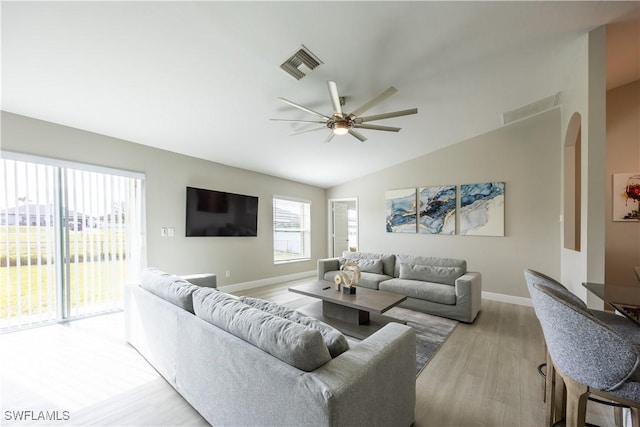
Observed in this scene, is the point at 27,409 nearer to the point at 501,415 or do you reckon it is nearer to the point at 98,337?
the point at 98,337

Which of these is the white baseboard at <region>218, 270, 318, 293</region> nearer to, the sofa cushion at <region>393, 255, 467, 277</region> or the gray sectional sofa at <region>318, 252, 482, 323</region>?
the gray sectional sofa at <region>318, 252, 482, 323</region>

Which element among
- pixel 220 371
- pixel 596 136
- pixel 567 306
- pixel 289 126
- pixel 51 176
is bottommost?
pixel 220 371

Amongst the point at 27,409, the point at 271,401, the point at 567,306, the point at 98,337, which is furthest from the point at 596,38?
the point at 98,337

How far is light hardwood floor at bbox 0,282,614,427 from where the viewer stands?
1.74 metres

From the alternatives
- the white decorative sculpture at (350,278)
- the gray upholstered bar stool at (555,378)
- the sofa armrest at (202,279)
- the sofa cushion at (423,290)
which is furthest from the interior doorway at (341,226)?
the gray upholstered bar stool at (555,378)

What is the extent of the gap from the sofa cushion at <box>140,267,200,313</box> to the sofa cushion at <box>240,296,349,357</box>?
0.43 m

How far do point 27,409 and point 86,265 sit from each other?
205 centimetres

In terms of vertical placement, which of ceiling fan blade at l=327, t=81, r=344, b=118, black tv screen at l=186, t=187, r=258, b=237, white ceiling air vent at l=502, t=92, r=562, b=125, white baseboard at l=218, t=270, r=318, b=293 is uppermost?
white ceiling air vent at l=502, t=92, r=562, b=125

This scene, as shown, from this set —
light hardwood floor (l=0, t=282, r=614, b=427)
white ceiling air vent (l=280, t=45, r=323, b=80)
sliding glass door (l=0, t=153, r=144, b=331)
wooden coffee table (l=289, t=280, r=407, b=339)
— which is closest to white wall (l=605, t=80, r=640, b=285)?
light hardwood floor (l=0, t=282, r=614, b=427)

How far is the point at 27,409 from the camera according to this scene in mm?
1788

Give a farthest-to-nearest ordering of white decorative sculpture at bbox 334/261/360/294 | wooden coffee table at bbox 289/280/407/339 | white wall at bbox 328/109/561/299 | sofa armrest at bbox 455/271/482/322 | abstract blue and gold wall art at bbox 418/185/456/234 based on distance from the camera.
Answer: abstract blue and gold wall art at bbox 418/185/456/234 → white wall at bbox 328/109/561/299 → sofa armrest at bbox 455/271/482/322 → white decorative sculpture at bbox 334/261/360/294 → wooden coffee table at bbox 289/280/407/339

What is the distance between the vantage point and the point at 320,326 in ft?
4.96

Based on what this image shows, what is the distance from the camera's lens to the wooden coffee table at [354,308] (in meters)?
2.79

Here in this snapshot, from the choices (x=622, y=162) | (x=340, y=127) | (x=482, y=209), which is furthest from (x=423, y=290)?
(x=622, y=162)
